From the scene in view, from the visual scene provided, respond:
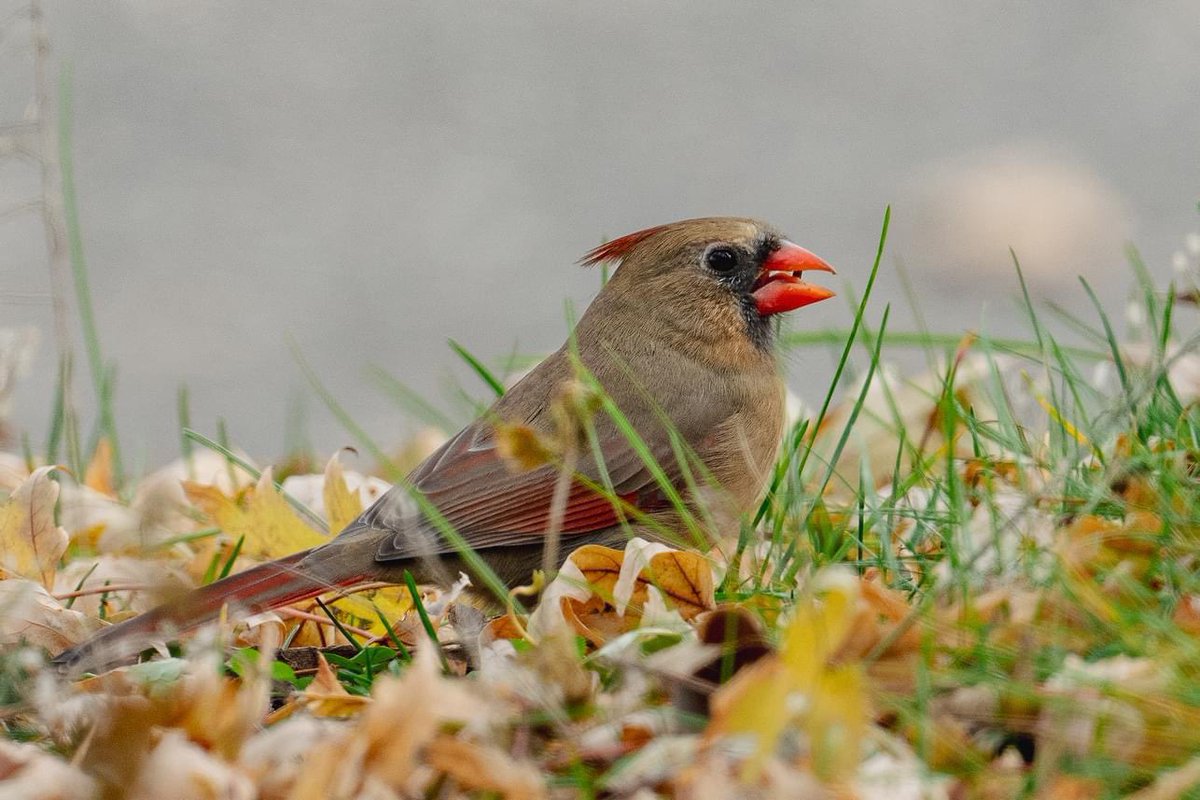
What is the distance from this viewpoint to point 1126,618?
1.85 m

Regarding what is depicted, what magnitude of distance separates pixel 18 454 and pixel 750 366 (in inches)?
78.8

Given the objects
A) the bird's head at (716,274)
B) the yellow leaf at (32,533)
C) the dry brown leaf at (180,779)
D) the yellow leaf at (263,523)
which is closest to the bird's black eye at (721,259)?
the bird's head at (716,274)

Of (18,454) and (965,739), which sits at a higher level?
(965,739)

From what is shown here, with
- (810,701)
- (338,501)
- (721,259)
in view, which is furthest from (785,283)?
(810,701)

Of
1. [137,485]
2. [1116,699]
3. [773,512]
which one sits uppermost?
[1116,699]

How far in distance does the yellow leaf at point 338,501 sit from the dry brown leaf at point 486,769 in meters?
1.68

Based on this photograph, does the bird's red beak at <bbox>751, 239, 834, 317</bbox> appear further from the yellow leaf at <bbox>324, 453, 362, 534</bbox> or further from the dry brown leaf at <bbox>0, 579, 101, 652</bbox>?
the dry brown leaf at <bbox>0, 579, 101, 652</bbox>

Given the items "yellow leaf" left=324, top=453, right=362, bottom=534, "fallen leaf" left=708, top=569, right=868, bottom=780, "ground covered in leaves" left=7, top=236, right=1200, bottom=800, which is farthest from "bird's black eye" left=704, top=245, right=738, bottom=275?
"fallen leaf" left=708, top=569, right=868, bottom=780

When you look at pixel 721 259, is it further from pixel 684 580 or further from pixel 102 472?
pixel 102 472

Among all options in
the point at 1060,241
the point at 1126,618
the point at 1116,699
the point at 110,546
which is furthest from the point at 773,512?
the point at 1060,241

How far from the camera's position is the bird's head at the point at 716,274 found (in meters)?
3.36

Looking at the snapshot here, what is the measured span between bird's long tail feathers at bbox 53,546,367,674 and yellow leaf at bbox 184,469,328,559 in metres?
0.34

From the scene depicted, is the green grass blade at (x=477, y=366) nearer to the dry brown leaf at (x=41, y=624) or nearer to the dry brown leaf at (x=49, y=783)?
the dry brown leaf at (x=41, y=624)

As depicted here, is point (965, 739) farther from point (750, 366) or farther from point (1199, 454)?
point (750, 366)
